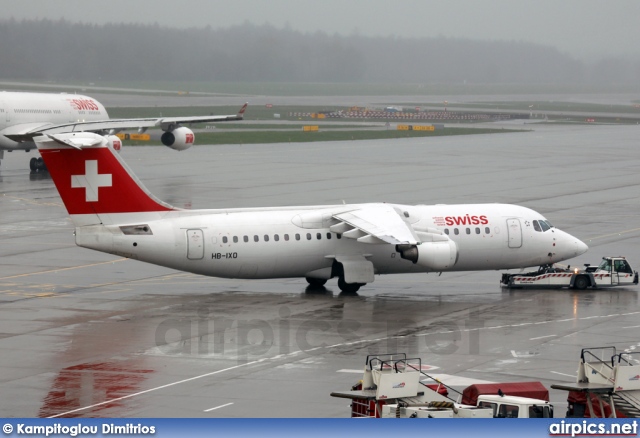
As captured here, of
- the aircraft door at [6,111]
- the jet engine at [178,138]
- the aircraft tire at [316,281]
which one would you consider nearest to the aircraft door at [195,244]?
the aircraft tire at [316,281]

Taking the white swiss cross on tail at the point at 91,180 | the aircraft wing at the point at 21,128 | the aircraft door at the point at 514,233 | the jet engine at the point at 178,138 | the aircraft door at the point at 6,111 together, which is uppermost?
the aircraft door at the point at 6,111

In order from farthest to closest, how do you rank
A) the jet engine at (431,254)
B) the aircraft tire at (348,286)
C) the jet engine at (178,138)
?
the jet engine at (178,138) → the aircraft tire at (348,286) → the jet engine at (431,254)

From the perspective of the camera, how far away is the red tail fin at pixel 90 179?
4453 centimetres

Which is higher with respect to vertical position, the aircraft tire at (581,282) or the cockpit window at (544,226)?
the cockpit window at (544,226)

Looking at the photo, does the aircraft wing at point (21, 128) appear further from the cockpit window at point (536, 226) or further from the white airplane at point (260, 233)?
the cockpit window at point (536, 226)

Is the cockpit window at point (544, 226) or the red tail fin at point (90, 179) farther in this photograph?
the cockpit window at point (544, 226)

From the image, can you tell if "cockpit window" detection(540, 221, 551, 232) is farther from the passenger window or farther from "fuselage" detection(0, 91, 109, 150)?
"fuselage" detection(0, 91, 109, 150)

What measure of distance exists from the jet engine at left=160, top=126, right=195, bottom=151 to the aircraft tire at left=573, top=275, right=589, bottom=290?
5392 centimetres

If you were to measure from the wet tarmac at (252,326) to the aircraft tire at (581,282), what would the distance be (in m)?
0.92

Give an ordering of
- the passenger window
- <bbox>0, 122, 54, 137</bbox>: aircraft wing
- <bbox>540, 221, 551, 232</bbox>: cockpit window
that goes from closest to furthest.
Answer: the passenger window < <bbox>540, 221, 551, 232</bbox>: cockpit window < <bbox>0, 122, 54, 137</bbox>: aircraft wing

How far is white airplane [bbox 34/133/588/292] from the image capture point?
44.5m

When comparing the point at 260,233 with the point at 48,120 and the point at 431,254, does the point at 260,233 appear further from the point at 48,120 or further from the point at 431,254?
the point at 48,120

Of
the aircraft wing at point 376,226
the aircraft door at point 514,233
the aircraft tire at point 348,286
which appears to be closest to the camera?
the aircraft wing at point 376,226

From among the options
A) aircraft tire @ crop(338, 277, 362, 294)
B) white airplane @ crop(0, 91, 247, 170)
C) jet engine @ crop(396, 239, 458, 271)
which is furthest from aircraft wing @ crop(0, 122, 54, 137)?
jet engine @ crop(396, 239, 458, 271)
